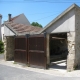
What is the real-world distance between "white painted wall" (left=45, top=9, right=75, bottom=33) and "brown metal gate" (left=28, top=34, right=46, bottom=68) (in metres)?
0.97

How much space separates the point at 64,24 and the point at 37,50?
10.4ft

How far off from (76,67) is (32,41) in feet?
14.6

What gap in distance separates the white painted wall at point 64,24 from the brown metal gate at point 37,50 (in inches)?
38.2

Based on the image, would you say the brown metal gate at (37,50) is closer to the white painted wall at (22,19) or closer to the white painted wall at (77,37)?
the white painted wall at (77,37)

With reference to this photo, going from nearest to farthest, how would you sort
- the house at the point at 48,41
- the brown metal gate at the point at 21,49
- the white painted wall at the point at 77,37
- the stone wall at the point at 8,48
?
the house at the point at 48,41 < the white painted wall at the point at 77,37 < the brown metal gate at the point at 21,49 < the stone wall at the point at 8,48

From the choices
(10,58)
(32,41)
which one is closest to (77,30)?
(32,41)

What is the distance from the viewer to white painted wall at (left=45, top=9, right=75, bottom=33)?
39.7 feet

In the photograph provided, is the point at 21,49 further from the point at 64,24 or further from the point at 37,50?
the point at 64,24

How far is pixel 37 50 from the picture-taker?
1392cm

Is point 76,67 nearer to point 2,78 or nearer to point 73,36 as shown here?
point 73,36

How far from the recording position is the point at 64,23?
12.6 metres

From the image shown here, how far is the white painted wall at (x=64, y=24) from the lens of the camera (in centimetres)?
1209

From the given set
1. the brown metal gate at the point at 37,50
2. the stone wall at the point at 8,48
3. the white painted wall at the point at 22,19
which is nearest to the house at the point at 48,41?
the brown metal gate at the point at 37,50

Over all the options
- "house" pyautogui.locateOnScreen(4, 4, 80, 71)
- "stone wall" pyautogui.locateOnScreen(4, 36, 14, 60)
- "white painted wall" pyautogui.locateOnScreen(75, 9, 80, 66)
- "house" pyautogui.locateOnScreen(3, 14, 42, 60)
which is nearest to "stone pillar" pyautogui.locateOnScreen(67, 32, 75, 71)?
"house" pyautogui.locateOnScreen(4, 4, 80, 71)
